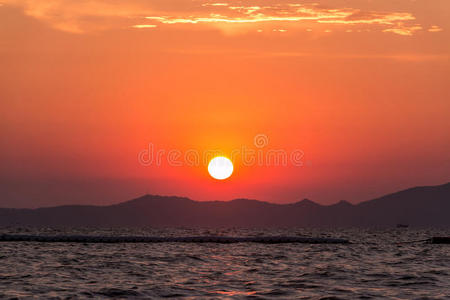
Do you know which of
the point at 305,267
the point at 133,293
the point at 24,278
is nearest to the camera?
the point at 133,293

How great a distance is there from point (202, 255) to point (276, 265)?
539 inches

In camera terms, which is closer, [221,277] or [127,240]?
[221,277]

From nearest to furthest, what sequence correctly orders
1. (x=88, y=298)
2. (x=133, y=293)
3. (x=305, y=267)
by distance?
(x=88, y=298) → (x=133, y=293) → (x=305, y=267)

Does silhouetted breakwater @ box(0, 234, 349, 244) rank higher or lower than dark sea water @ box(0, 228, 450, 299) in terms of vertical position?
higher

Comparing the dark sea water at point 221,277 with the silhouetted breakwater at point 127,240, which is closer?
the dark sea water at point 221,277

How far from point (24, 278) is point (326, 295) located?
18832mm

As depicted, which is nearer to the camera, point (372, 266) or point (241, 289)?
point (241, 289)

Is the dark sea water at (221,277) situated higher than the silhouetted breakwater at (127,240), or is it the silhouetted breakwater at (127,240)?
the silhouetted breakwater at (127,240)

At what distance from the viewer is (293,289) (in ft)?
123

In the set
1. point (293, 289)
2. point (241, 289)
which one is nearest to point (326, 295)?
point (293, 289)

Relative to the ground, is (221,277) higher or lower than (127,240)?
lower

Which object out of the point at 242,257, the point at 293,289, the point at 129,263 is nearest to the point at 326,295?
the point at 293,289

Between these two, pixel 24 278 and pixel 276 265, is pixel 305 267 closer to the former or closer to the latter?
pixel 276 265

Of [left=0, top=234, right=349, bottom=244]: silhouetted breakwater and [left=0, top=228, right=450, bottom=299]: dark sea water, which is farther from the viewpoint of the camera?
[left=0, top=234, right=349, bottom=244]: silhouetted breakwater
